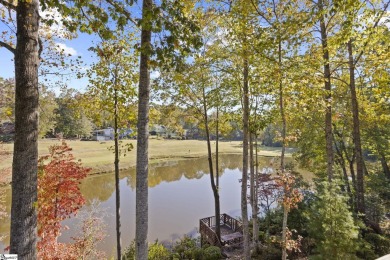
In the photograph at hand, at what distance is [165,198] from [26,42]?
17.5 meters

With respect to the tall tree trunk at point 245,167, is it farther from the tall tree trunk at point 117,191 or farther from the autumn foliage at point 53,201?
the autumn foliage at point 53,201

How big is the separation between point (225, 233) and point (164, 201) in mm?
7595

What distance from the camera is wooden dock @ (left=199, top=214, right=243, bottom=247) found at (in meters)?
11.1

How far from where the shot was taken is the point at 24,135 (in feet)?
10.1

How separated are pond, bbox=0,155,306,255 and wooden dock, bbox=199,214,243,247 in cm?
179

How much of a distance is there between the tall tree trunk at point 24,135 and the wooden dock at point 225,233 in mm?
9259

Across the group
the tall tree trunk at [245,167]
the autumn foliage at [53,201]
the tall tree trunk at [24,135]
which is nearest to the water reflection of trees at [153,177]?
the tall tree trunk at [245,167]

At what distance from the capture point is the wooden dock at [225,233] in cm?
1106

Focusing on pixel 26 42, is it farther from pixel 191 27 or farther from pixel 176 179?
pixel 176 179

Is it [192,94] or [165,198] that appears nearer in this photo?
[192,94]

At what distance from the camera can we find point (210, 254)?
9766mm

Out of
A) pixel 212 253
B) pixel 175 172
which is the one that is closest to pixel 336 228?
pixel 212 253

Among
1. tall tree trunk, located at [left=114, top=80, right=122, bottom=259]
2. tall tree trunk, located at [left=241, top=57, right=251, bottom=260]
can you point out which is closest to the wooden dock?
tall tree trunk, located at [left=241, top=57, right=251, bottom=260]

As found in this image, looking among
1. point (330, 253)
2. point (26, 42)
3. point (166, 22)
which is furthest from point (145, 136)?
point (330, 253)
